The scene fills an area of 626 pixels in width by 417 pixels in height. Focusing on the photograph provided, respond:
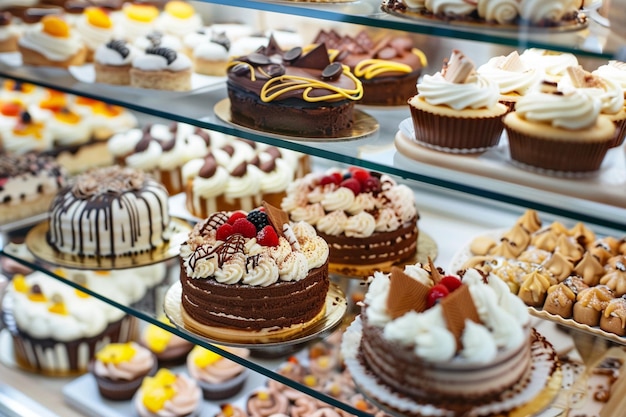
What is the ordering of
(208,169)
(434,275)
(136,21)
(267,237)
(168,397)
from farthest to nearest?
1. (136,21)
2. (208,169)
3. (168,397)
4. (267,237)
5. (434,275)

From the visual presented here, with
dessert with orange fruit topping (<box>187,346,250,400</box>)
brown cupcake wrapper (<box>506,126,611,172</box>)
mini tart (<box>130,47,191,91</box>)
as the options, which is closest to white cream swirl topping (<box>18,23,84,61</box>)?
mini tart (<box>130,47,191,91</box>)

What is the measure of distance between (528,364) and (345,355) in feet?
1.34

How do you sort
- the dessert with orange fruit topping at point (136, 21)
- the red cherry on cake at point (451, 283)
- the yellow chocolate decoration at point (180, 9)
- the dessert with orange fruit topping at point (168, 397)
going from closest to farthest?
the red cherry on cake at point (451, 283), the dessert with orange fruit topping at point (168, 397), the dessert with orange fruit topping at point (136, 21), the yellow chocolate decoration at point (180, 9)

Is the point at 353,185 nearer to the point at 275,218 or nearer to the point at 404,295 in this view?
the point at 275,218

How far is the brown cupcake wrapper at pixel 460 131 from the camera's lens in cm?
169

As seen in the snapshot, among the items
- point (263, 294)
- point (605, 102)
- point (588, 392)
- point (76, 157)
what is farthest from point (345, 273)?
point (76, 157)

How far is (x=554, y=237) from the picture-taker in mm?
2418

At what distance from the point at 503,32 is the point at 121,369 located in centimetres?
191

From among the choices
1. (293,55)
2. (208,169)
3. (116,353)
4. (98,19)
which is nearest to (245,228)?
(293,55)

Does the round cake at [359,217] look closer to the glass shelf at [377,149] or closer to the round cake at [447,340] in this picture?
the glass shelf at [377,149]

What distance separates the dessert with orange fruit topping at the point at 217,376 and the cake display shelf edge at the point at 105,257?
404 mm

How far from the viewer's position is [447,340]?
60.6 inches

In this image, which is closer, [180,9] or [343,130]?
[343,130]

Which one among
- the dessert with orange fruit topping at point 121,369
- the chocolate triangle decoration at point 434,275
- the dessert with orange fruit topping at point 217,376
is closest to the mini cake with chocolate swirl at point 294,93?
the chocolate triangle decoration at point 434,275
